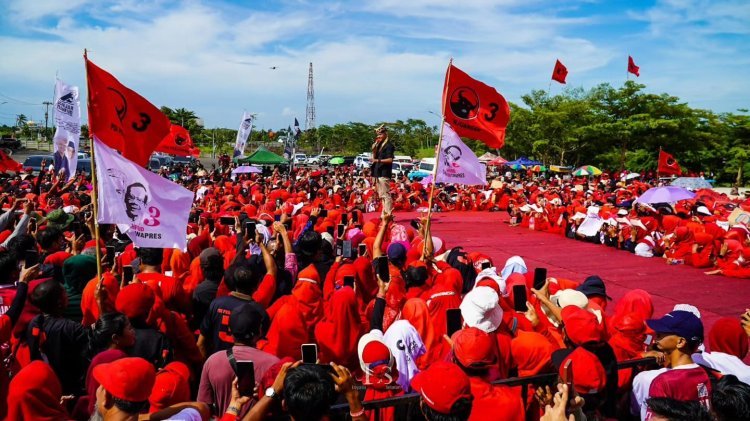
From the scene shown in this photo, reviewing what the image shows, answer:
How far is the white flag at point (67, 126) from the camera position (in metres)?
10.9

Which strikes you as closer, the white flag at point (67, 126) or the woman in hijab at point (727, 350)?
the woman in hijab at point (727, 350)

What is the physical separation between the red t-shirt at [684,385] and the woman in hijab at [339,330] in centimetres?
223

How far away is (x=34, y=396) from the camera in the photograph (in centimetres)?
287

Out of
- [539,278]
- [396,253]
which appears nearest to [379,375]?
[539,278]

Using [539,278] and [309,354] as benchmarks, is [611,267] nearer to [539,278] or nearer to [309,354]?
[539,278]

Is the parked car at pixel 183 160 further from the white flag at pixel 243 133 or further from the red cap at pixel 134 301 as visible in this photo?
the red cap at pixel 134 301

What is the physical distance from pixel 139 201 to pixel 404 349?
282 centimetres

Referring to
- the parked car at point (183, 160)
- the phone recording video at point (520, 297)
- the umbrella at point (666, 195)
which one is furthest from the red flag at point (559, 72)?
the phone recording video at point (520, 297)

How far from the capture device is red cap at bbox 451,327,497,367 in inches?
118

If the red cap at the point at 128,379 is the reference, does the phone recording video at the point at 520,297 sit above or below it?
above

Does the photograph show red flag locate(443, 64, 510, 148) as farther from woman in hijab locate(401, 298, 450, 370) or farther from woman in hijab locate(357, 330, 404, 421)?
woman in hijab locate(357, 330, 404, 421)

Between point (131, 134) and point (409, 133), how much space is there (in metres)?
92.5

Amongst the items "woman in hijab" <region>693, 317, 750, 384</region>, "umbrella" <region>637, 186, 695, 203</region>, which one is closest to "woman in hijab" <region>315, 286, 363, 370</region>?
"woman in hijab" <region>693, 317, 750, 384</region>

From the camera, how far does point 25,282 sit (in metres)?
4.26
